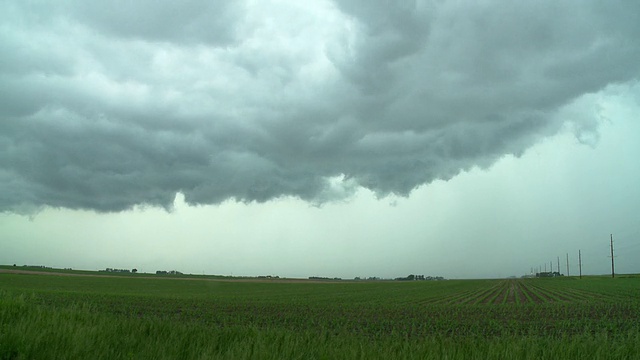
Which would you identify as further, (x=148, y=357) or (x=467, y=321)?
(x=467, y=321)

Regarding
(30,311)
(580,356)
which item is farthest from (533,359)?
(30,311)

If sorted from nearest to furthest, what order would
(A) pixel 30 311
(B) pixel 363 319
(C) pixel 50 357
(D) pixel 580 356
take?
(C) pixel 50 357 < (D) pixel 580 356 < (A) pixel 30 311 < (B) pixel 363 319

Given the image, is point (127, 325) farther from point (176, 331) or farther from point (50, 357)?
point (50, 357)

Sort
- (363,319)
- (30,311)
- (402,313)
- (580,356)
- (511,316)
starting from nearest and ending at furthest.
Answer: (580,356) < (30,311) < (363,319) < (511,316) < (402,313)

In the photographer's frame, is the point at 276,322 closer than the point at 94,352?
No

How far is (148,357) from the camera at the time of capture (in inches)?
247

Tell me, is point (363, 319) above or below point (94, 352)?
below

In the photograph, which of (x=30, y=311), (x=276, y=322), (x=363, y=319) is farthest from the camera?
(x=363, y=319)

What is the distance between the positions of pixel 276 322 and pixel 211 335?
20261 mm

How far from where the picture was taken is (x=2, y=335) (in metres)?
6.35

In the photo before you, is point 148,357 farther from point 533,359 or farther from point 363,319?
point 363,319

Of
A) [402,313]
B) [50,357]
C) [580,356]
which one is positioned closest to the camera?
[50,357]

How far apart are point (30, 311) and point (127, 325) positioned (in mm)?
2619

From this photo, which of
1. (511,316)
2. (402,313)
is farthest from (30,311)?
(511,316)
